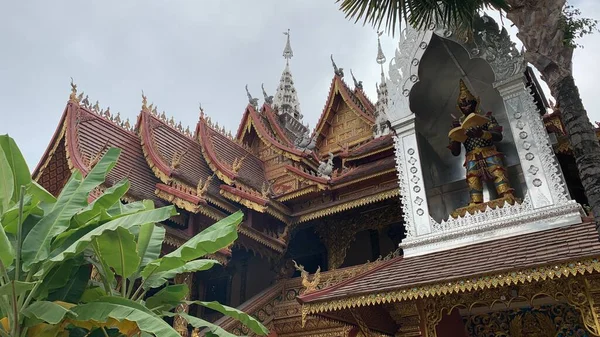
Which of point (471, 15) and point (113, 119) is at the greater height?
point (113, 119)

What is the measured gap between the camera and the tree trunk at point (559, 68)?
371cm

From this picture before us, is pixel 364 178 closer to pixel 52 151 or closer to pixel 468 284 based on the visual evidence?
pixel 468 284

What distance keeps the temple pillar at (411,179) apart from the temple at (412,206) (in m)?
0.02

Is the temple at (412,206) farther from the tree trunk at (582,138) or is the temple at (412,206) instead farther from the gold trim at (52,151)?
the tree trunk at (582,138)

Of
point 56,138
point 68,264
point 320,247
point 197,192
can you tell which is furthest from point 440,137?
point 56,138

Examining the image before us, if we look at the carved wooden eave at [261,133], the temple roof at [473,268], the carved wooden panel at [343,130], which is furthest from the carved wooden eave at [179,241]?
the carved wooden panel at [343,130]

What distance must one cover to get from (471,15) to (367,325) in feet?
14.2

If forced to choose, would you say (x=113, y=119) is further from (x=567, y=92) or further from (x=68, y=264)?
(x=567, y=92)

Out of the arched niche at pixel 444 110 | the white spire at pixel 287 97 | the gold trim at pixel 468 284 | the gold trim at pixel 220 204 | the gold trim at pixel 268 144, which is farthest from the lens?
the white spire at pixel 287 97

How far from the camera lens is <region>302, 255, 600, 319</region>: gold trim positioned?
187 inches

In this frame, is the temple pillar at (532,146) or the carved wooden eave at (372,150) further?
the carved wooden eave at (372,150)

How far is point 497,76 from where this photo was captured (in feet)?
25.1

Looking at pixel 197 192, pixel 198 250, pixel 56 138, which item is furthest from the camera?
pixel 56 138

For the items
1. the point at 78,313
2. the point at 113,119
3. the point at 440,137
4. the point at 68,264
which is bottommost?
the point at 78,313
